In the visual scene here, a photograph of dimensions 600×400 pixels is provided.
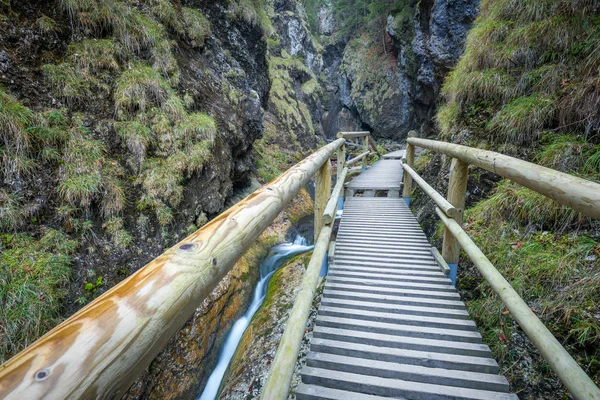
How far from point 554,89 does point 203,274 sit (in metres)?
4.78

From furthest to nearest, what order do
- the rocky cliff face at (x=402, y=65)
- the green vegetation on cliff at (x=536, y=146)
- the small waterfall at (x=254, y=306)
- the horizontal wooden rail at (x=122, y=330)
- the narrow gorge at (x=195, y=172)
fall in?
1. the rocky cliff face at (x=402, y=65)
2. the small waterfall at (x=254, y=306)
3. the narrow gorge at (x=195, y=172)
4. the green vegetation on cliff at (x=536, y=146)
5. the horizontal wooden rail at (x=122, y=330)

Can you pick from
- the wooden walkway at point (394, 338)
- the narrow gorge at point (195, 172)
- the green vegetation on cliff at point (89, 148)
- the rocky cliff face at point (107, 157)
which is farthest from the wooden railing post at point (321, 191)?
the green vegetation on cliff at point (89, 148)

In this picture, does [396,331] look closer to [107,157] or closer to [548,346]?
[548,346]

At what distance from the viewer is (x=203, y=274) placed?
2.64 ft

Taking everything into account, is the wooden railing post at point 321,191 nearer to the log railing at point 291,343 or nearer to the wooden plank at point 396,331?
the wooden plank at point 396,331

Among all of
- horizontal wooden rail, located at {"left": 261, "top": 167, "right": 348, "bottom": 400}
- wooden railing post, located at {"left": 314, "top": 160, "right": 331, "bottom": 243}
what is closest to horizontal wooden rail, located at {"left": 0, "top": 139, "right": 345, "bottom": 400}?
horizontal wooden rail, located at {"left": 261, "top": 167, "right": 348, "bottom": 400}

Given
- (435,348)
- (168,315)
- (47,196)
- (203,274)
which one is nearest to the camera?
(168,315)

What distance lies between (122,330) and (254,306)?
449 cm

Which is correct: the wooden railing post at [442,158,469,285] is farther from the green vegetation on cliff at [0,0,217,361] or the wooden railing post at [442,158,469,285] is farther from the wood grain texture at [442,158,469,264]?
the green vegetation on cliff at [0,0,217,361]

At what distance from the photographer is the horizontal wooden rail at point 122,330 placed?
1.49 feet

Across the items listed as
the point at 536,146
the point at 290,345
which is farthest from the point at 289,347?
the point at 536,146

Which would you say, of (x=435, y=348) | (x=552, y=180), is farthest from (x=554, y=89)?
(x=435, y=348)

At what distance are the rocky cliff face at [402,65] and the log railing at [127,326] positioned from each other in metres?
13.4

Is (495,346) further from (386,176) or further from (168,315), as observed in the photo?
(386,176)
